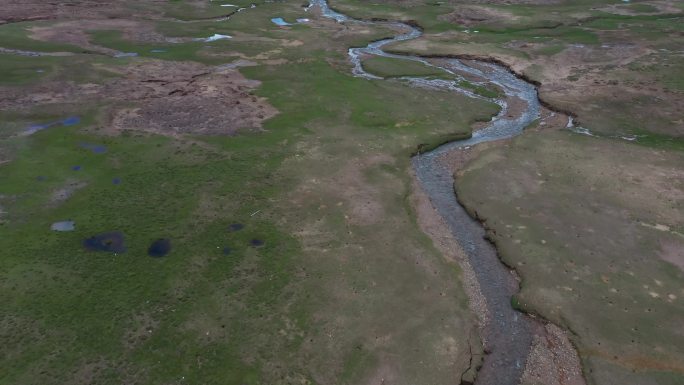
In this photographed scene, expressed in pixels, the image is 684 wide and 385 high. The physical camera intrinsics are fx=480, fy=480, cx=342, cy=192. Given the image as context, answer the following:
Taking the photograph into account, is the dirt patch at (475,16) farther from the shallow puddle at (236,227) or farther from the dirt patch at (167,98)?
the shallow puddle at (236,227)

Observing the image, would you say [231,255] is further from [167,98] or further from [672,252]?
[167,98]

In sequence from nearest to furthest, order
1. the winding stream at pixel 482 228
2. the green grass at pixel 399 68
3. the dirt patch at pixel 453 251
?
the dirt patch at pixel 453 251, the winding stream at pixel 482 228, the green grass at pixel 399 68

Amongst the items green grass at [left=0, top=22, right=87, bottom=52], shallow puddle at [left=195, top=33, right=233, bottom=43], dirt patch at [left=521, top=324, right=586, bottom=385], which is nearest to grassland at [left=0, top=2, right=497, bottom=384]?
dirt patch at [left=521, top=324, right=586, bottom=385]

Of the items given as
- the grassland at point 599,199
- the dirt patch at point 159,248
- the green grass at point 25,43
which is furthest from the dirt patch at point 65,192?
the green grass at point 25,43

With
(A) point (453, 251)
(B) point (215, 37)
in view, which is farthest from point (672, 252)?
(B) point (215, 37)

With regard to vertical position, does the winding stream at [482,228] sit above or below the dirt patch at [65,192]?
above

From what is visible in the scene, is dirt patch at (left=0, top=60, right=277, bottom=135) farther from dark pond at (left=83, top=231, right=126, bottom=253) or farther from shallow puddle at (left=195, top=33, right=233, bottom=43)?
dark pond at (left=83, top=231, right=126, bottom=253)
